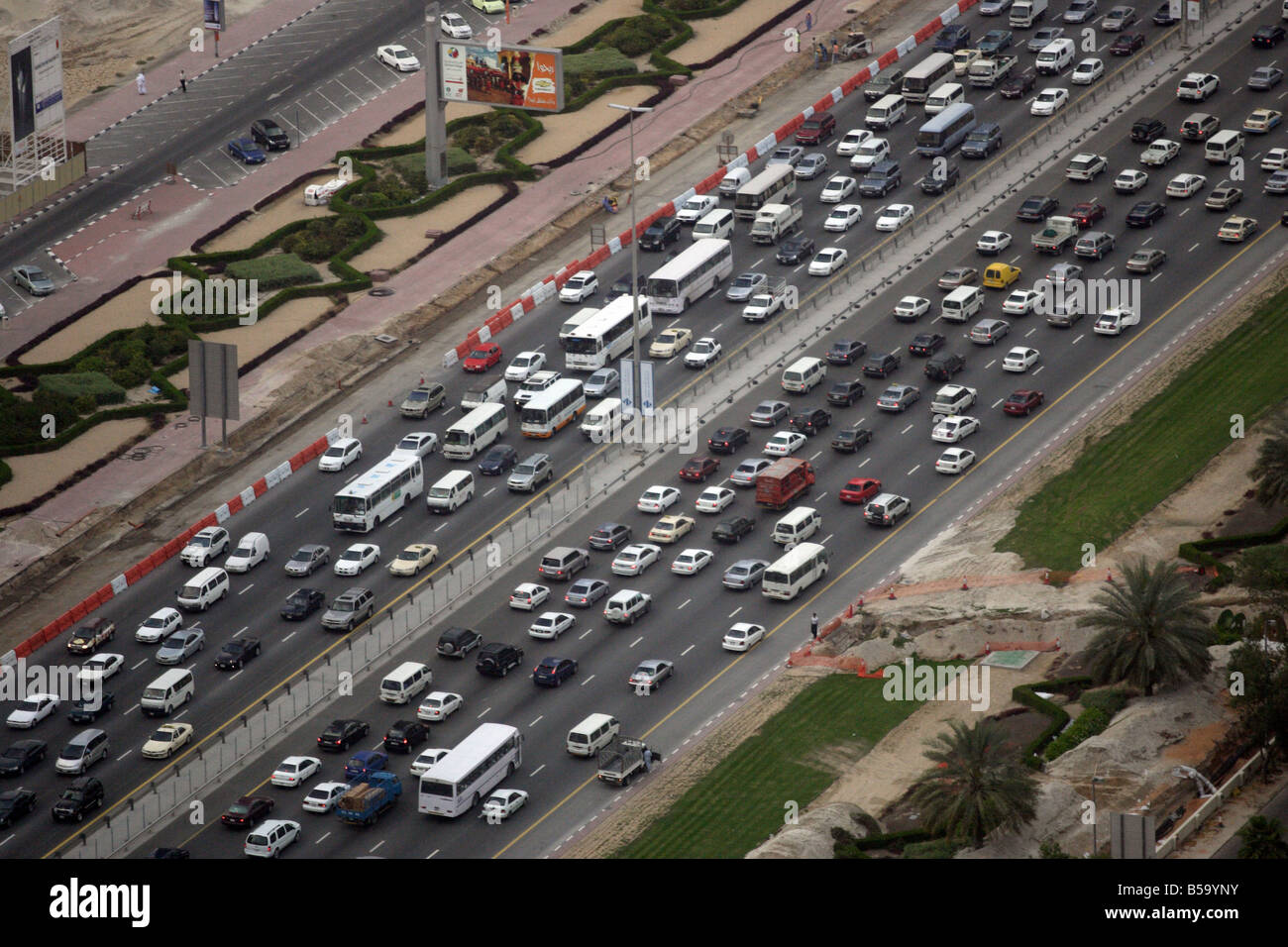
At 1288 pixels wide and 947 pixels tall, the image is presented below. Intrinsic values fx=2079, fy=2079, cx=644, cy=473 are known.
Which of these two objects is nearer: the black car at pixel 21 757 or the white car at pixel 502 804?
the white car at pixel 502 804

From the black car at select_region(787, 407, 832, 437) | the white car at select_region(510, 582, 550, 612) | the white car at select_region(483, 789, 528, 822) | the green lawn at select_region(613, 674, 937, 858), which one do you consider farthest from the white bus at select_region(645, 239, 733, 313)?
the white car at select_region(483, 789, 528, 822)

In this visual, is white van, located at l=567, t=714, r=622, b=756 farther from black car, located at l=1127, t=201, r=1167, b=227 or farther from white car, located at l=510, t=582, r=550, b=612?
black car, located at l=1127, t=201, r=1167, b=227

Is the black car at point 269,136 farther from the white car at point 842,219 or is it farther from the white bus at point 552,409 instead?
the white bus at point 552,409

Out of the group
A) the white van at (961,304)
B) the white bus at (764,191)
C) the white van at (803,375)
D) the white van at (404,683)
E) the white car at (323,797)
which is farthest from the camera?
the white bus at (764,191)

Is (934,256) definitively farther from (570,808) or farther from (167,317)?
(570,808)

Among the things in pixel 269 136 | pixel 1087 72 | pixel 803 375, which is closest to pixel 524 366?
pixel 803 375

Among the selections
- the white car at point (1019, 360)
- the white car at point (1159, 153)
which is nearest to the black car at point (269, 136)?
the white car at point (1019, 360)
